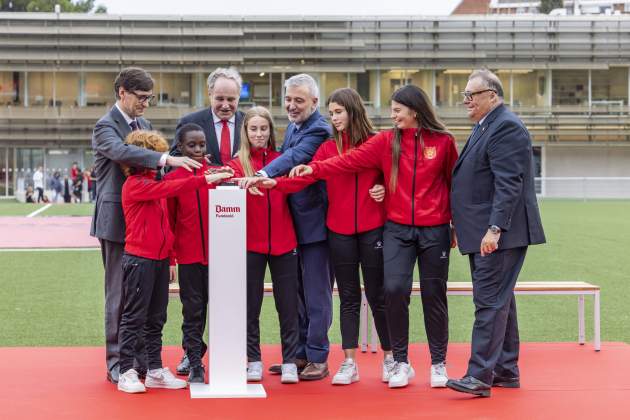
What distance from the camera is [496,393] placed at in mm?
7121

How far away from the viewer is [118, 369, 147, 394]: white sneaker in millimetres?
6984

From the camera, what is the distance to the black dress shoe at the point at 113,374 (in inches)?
289

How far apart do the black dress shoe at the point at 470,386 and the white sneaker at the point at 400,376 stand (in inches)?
15.8

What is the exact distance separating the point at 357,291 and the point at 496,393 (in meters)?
1.20

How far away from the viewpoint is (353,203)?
743cm

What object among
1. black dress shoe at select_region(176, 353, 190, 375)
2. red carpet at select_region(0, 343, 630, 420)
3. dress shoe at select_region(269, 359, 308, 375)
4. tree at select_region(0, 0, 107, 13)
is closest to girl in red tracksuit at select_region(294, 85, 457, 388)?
red carpet at select_region(0, 343, 630, 420)

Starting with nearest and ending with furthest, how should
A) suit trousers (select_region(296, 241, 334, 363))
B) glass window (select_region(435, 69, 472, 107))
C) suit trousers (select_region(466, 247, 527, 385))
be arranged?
suit trousers (select_region(466, 247, 527, 385))
suit trousers (select_region(296, 241, 334, 363))
glass window (select_region(435, 69, 472, 107))

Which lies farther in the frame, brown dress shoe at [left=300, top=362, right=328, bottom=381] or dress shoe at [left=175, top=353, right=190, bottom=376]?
dress shoe at [left=175, top=353, right=190, bottom=376]

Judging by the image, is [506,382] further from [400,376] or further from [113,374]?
[113,374]

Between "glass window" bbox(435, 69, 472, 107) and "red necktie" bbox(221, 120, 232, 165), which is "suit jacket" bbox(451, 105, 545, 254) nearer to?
"red necktie" bbox(221, 120, 232, 165)

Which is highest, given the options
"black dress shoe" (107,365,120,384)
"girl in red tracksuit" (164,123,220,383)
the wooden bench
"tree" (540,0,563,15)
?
"tree" (540,0,563,15)

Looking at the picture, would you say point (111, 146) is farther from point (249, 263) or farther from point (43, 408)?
point (43, 408)

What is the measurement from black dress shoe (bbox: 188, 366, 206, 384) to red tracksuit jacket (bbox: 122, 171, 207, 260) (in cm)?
81

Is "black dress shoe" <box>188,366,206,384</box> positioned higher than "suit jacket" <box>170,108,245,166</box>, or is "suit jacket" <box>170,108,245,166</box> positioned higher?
"suit jacket" <box>170,108,245,166</box>
